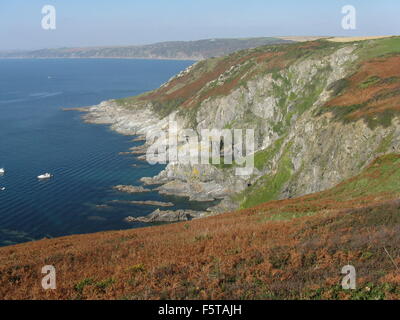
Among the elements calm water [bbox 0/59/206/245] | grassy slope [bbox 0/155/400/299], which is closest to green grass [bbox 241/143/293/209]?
calm water [bbox 0/59/206/245]

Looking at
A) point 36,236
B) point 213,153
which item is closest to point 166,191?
point 213,153

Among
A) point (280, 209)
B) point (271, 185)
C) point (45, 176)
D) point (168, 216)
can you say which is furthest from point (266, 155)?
point (45, 176)

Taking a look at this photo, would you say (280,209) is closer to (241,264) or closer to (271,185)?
(241,264)

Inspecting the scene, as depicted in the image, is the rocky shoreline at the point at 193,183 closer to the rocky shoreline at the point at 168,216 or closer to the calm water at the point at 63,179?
the calm water at the point at 63,179

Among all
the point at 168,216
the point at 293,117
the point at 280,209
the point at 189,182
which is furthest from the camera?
the point at 293,117

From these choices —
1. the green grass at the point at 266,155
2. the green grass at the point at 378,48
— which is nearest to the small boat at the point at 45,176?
the green grass at the point at 266,155
